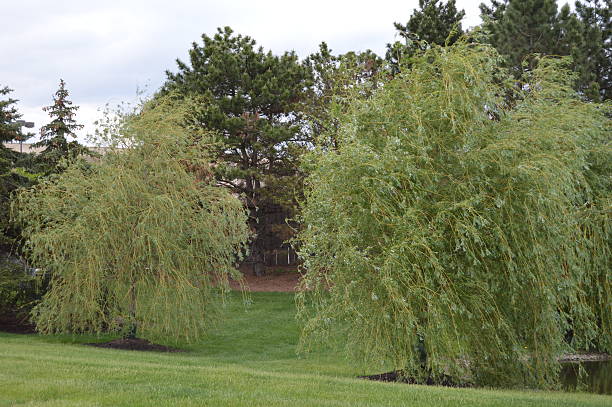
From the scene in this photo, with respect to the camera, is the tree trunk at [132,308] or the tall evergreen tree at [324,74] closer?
the tree trunk at [132,308]

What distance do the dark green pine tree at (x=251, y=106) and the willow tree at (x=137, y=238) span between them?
10052 millimetres

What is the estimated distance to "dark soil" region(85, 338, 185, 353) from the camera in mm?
17906

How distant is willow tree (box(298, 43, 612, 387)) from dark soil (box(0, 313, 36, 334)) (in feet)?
41.7

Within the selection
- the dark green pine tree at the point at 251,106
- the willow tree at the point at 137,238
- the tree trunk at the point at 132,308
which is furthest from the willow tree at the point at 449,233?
the dark green pine tree at the point at 251,106

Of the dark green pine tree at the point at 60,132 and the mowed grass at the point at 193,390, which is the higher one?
the dark green pine tree at the point at 60,132

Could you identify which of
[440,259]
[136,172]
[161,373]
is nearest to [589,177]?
[440,259]

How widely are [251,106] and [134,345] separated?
1561cm

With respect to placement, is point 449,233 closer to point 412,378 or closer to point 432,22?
point 412,378

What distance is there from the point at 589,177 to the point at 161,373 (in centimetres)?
1069

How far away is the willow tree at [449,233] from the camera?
1133 cm

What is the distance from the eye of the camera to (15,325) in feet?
69.6

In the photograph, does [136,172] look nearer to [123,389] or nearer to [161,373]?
[161,373]

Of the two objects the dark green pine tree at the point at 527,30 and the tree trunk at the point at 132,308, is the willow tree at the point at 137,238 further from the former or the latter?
the dark green pine tree at the point at 527,30

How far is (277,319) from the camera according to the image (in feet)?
76.4
